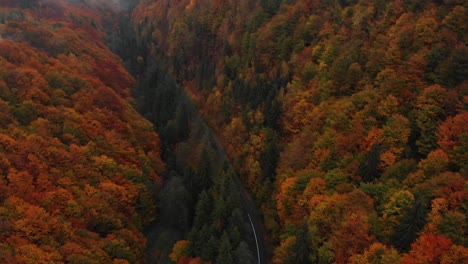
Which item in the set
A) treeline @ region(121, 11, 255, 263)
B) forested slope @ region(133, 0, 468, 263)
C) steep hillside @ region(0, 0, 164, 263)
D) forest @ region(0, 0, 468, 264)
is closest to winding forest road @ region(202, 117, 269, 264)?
forest @ region(0, 0, 468, 264)

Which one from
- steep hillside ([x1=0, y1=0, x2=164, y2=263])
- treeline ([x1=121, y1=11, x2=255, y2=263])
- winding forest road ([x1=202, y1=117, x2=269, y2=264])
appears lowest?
winding forest road ([x1=202, y1=117, x2=269, y2=264])

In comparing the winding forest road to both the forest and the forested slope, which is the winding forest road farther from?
the forested slope

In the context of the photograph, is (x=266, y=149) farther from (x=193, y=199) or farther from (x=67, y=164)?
(x=67, y=164)

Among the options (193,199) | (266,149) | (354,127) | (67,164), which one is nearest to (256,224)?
(193,199)

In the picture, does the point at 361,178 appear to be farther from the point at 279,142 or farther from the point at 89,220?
the point at 89,220

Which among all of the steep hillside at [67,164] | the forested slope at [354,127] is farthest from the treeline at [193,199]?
the forested slope at [354,127]

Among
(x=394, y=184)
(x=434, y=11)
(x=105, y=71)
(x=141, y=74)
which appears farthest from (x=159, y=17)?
(x=394, y=184)

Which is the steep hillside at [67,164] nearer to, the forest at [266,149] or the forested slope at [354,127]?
the forest at [266,149]
